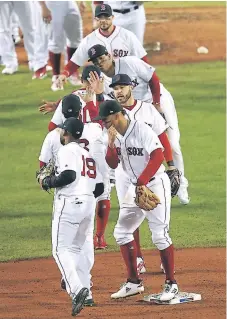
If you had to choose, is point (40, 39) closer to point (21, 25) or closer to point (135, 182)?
point (21, 25)

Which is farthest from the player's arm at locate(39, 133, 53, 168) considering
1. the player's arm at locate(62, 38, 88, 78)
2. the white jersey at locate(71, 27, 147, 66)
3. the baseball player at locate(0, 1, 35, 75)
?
the baseball player at locate(0, 1, 35, 75)

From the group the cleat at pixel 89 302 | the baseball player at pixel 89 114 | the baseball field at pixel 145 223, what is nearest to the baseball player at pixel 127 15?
the baseball field at pixel 145 223

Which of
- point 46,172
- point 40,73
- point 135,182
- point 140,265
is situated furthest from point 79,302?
point 40,73

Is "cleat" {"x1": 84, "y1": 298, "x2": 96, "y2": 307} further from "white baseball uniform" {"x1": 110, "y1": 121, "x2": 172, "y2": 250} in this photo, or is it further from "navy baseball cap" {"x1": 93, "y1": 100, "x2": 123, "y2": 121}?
"navy baseball cap" {"x1": 93, "y1": 100, "x2": 123, "y2": 121}

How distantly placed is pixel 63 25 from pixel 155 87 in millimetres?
5533

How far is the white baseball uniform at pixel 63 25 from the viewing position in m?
→ 16.2

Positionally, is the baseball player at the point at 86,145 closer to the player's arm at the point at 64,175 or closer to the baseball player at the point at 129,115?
the baseball player at the point at 129,115

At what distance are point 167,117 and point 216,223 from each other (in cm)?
119

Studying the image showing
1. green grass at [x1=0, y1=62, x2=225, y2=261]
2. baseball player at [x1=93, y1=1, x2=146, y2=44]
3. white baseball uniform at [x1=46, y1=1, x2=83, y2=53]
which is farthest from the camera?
white baseball uniform at [x1=46, y1=1, x2=83, y2=53]

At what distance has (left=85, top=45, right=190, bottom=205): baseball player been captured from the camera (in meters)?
10.2

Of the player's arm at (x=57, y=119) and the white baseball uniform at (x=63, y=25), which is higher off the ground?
the player's arm at (x=57, y=119)

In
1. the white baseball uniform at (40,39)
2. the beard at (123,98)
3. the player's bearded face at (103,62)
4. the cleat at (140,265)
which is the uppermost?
Result: the beard at (123,98)

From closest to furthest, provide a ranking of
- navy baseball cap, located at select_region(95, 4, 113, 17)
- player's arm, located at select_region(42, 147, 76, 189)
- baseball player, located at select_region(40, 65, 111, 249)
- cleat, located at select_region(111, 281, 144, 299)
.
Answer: player's arm, located at select_region(42, 147, 76, 189)
cleat, located at select_region(111, 281, 144, 299)
baseball player, located at select_region(40, 65, 111, 249)
navy baseball cap, located at select_region(95, 4, 113, 17)

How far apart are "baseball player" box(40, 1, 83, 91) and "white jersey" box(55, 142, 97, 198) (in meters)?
7.83
